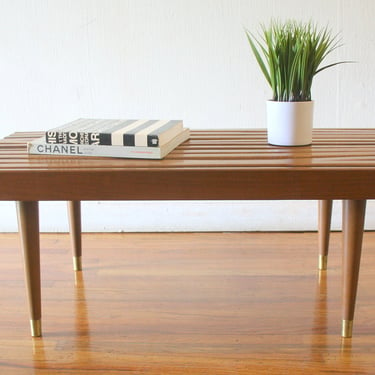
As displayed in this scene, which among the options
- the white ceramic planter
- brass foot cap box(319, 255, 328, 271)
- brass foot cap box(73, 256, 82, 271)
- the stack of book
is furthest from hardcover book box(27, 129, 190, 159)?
brass foot cap box(319, 255, 328, 271)

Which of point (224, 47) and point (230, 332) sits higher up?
point (224, 47)

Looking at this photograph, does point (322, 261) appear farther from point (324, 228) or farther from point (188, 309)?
point (188, 309)

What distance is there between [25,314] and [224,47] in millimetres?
1002

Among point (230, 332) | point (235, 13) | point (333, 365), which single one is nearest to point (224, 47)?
point (235, 13)

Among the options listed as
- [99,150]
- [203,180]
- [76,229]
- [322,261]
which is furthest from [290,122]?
[76,229]

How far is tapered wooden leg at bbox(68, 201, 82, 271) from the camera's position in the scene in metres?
1.64

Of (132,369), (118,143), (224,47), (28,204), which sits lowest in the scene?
(132,369)

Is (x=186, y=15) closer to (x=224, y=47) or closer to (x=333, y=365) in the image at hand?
(x=224, y=47)

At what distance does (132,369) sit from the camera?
123 cm

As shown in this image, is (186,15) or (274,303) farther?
(186,15)

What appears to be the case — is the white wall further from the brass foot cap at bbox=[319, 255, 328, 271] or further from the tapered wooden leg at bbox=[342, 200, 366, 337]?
the tapered wooden leg at bbox=[342, 200, 366, 337]

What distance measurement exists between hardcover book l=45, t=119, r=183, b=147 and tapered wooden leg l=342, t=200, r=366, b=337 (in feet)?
1.29

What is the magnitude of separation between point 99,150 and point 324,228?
27.6 inches

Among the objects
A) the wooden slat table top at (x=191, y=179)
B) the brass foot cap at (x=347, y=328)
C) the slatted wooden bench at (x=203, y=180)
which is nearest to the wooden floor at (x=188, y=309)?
the brass foot cap at (x=347, y=328)
